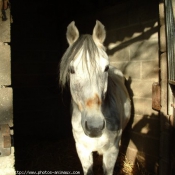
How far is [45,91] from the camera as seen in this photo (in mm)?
4703

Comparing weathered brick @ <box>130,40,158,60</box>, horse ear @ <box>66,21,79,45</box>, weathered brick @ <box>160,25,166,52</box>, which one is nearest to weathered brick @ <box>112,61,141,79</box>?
weathered brick @ <box>130,40,158,60</box>

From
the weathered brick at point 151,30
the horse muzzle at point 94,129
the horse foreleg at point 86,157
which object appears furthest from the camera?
the weathered brick at point 151,30

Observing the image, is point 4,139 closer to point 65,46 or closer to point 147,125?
point 147,125

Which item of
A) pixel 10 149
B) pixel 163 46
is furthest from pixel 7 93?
pixel 163 46

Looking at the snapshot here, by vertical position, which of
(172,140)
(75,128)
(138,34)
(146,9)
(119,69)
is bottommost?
(172,140)

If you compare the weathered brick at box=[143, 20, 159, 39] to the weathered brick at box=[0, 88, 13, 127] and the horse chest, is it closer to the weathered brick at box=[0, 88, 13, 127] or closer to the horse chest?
the horse chest

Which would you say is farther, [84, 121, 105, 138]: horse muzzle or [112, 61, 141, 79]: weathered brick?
[112, 61, 141, 79]: weathered brick

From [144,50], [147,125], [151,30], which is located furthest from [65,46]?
[147,125]

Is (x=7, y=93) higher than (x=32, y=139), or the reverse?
(x=7, y=93)

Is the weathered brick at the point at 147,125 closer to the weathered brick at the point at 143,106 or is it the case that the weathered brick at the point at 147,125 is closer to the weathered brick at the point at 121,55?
the weathered brick at the point at 143,106

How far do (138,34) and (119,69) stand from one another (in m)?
0.67

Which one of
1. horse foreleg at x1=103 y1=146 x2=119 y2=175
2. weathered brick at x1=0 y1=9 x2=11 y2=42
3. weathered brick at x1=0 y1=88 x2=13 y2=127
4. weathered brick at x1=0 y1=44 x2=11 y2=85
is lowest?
horse foreleg at x1=103 y1=146 x2=119 y2=175

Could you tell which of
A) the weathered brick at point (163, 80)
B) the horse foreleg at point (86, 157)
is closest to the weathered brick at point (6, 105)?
the horse foreleg at point (86, 157)

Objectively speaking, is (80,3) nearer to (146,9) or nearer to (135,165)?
(146,9)
